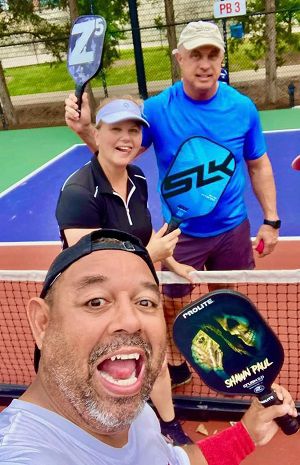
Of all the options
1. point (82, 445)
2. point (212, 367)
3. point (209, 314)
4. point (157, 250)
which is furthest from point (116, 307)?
point (157, 250)

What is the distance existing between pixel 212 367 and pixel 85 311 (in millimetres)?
823

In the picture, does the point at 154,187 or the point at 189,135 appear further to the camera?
the point at 154,187

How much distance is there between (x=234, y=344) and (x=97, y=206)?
0.97 meters

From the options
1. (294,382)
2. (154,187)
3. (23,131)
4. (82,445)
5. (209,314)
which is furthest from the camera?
(23,131)

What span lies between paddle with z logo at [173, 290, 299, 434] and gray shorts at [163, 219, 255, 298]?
4.47 feet

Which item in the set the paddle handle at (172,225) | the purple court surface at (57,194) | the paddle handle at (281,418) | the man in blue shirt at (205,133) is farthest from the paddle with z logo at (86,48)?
the purple court surface at (57,194)

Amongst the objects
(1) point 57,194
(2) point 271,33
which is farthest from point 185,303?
(2) point 271,33

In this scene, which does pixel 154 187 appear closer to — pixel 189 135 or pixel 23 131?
pixel 189 135

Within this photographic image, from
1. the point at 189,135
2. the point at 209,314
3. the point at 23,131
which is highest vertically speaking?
the point at 189,135

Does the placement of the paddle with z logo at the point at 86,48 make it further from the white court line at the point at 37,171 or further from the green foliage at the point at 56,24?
the green foliage at the point at 56,24

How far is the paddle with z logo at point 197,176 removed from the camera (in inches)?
125

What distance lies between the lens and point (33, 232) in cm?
690

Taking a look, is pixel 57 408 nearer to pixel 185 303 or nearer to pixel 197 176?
pixel 197 176

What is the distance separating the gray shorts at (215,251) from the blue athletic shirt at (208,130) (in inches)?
2.3
